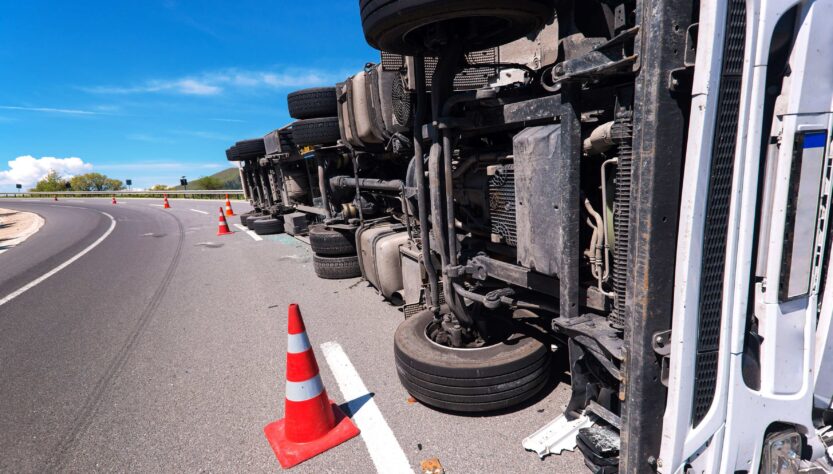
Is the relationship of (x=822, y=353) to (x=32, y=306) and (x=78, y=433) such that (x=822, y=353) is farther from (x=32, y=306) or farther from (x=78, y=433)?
(x=32, y=306)

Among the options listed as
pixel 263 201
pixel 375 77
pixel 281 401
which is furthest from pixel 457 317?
pixel 263 201

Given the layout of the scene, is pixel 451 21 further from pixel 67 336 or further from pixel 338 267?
pixel 67 336

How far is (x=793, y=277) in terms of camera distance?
1.55 m

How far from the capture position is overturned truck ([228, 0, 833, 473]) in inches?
56.1

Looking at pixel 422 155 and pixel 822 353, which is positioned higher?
pixel 422 155

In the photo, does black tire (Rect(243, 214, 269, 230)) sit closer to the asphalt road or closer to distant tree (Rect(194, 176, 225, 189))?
the asphalt road

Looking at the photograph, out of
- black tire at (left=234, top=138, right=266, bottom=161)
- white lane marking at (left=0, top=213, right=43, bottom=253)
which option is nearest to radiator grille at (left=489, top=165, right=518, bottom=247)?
black tire at (left=234, top=138, right=266, bottom=161)

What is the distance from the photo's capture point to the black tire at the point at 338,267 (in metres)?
5.96

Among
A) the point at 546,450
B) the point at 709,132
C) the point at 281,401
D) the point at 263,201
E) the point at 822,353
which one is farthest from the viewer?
the point at 263,201

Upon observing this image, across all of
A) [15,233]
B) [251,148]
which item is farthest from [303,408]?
[15,233]

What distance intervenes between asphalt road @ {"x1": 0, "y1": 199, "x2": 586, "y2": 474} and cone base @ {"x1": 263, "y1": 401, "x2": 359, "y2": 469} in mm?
55

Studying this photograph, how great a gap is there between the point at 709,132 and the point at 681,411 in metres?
1.03

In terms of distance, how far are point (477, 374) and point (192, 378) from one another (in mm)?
2359

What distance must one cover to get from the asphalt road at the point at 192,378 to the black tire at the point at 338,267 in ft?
0.52
